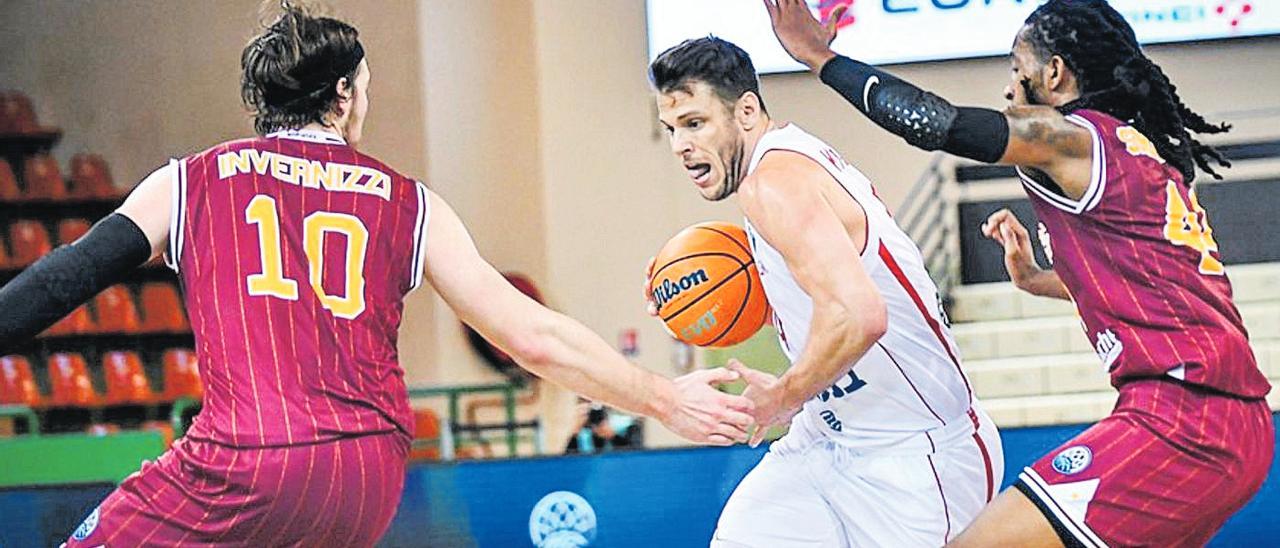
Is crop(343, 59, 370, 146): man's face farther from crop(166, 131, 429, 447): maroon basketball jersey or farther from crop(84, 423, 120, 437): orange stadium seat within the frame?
crop(84, 423, 120, 437): orange stadium seat

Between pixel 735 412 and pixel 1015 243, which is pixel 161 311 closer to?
pixel 1015 243

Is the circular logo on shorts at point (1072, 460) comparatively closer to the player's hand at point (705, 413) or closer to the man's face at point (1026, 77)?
the player's hand at point (705, 413)

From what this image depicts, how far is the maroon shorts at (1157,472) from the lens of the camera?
3230 mm

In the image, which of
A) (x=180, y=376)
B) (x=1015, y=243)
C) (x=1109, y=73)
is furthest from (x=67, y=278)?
(x=180, y=376)

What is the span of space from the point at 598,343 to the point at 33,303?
0.93 metres

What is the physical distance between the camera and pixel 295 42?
2.88m

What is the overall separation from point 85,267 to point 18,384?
917cm

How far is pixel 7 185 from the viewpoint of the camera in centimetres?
1214

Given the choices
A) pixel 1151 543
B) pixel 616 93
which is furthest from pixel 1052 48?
pixel 616 93

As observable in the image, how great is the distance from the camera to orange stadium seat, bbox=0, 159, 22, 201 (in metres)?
12.1

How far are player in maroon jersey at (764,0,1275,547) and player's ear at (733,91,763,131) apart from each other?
450 mm

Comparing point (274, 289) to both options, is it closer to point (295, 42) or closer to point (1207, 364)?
point (295, 42)

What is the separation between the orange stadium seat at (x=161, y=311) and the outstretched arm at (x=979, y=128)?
30.3ft

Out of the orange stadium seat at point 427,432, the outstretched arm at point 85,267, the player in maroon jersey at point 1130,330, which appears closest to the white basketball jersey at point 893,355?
the player in maroon jersey at point 1130,330
